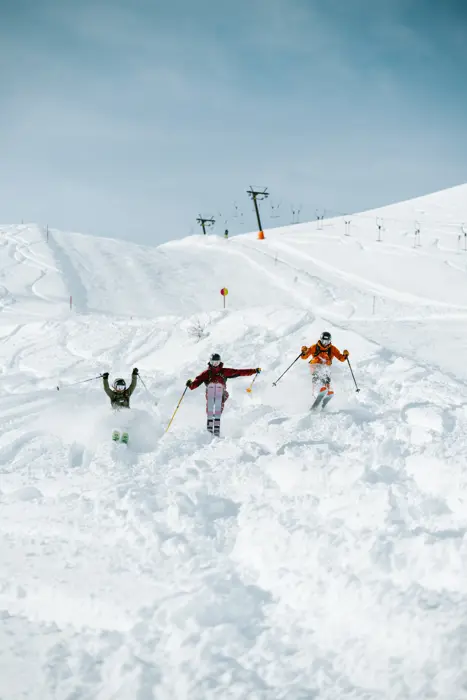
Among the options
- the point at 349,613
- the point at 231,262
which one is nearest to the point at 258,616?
the point at 349,613

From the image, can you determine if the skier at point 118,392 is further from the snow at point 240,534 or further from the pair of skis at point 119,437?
the pair of skis at point 119,437

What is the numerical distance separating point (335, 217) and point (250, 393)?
39943mm

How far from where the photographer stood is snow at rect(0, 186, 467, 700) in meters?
3.58

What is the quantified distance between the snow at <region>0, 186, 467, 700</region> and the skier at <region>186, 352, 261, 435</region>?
46cm

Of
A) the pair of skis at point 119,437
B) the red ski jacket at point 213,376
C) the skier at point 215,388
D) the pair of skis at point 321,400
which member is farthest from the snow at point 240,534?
the red ski jacket at point 213,376

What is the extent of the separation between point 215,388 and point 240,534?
3679 millimetres

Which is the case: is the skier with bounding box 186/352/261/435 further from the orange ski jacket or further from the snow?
the orange ski jacket

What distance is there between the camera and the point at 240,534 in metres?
5.09

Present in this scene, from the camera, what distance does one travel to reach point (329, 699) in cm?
335

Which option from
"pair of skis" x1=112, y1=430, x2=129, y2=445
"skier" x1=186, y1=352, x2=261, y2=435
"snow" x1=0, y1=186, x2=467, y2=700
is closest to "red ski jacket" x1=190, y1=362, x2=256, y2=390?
"skier" x1=186, y1=352, x2=261, y2=435

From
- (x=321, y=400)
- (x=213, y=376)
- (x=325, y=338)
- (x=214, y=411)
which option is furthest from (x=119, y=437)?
(x=325, y=338)

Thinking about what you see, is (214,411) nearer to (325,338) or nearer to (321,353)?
(321,353)

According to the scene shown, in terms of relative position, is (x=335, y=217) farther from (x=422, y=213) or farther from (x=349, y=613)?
(x=349, y=613)

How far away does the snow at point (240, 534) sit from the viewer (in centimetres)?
358
